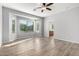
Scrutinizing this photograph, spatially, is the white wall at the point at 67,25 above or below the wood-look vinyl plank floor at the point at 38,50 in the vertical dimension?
above

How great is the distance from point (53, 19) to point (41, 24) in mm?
1139

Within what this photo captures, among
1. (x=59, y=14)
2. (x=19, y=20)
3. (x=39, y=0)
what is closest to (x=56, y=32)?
(x=59, y=14)

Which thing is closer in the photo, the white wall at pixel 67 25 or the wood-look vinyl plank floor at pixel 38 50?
the wood-look vinyl plank floor at pixel 38 50

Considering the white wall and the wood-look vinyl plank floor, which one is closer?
the wood-look vinyl plank floor

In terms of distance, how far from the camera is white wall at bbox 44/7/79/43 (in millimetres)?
5717

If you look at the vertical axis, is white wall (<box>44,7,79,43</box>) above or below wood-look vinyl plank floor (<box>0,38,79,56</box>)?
above

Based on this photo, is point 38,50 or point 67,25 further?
point 67,25

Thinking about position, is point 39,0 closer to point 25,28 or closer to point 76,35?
point 25,28

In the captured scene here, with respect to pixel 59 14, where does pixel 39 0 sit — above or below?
below

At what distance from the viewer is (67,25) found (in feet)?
20.7

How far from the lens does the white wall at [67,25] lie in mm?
5717

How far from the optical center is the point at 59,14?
6.89 meters

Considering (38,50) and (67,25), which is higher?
(67,25)

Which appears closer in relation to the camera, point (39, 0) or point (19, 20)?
point (39, 0)
